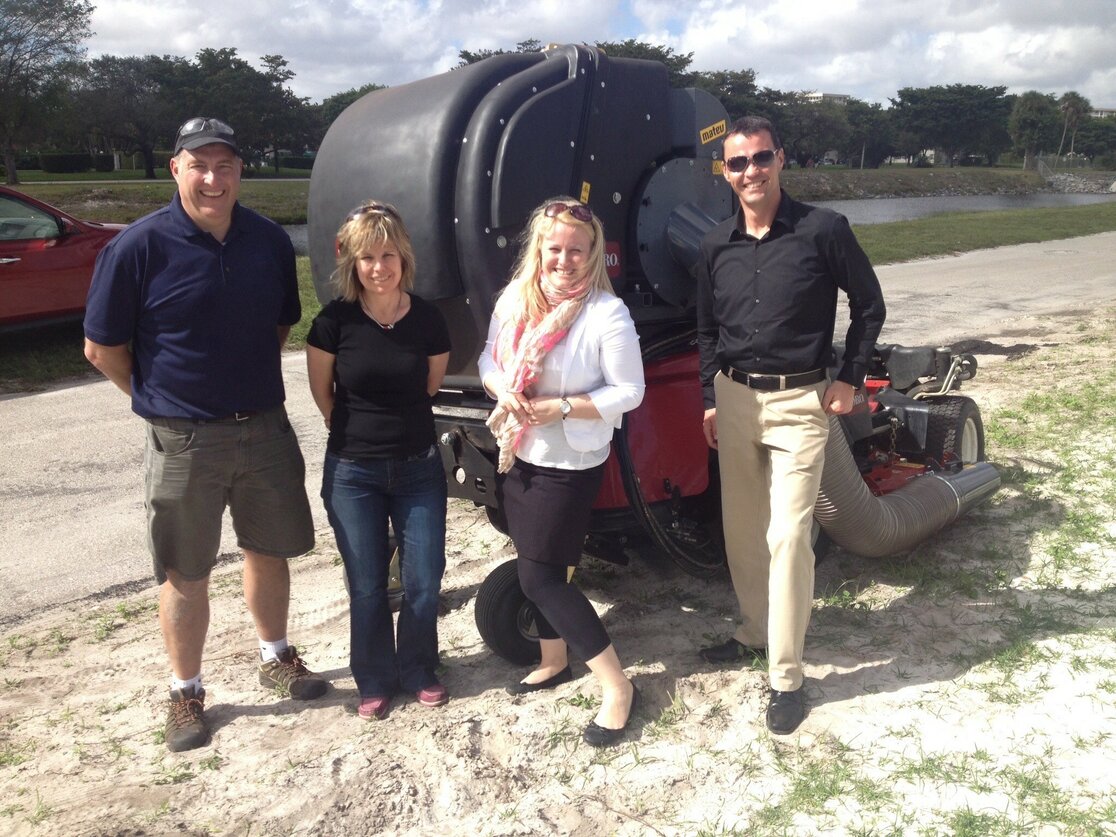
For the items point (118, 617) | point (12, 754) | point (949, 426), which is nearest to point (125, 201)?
point (118, 617)

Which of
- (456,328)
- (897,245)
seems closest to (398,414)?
(456,328)

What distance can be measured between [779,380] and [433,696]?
1.54m

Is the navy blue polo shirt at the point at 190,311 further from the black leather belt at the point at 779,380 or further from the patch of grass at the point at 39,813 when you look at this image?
→ the black leather belt at the point at 779,380

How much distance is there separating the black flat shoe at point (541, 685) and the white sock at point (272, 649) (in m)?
0.82

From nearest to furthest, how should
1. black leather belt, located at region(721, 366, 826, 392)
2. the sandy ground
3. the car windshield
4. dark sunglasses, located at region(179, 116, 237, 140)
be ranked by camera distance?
the sandy ground
dark sunglasses, located at region(179, 116, 237, 140)
black leather belt, located at region(721, 366, 826, 392)
the car windshield

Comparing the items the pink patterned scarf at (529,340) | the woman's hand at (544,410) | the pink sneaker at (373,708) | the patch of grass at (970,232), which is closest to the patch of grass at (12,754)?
the pink sneaker at (373,708)

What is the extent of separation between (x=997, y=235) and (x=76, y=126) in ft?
122

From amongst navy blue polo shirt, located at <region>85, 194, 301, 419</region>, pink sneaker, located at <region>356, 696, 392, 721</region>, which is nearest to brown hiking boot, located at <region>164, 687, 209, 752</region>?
pink sneaker, located at <region>356, 696, 392, 721</region>

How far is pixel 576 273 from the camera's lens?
9.18ft

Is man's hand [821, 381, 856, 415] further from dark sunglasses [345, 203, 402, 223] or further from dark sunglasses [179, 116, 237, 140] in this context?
dark sunglasses [179, 116, 237, 140]

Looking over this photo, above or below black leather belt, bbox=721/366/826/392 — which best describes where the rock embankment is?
above

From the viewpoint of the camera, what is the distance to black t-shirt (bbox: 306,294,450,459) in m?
2.92

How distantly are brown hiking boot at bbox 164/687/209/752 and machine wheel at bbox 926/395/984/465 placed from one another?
3.62 m

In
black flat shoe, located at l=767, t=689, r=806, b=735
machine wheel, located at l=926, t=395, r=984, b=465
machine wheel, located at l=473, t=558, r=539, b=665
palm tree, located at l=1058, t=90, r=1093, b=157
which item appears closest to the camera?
black flat shoe, located at l=767, t=689, r=806, b=735
